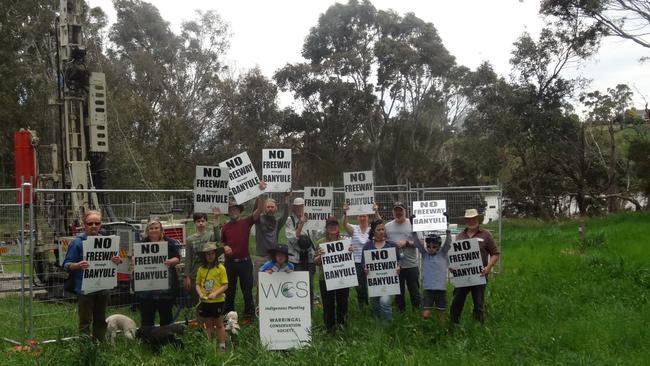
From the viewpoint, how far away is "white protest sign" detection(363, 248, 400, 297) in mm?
8500

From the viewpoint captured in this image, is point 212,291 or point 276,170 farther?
point 276,170

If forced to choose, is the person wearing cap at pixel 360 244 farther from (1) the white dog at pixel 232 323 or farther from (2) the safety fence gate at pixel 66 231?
(1) the white dog at pixel 232 323

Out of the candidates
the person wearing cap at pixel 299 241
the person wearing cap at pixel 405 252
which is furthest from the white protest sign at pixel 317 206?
the person wearing cap at pixel 405 252

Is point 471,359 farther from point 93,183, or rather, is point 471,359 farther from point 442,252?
point 93,183

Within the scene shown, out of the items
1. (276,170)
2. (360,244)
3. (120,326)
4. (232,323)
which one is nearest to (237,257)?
(232,323)

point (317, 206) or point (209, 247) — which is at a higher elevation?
point (317, 206)

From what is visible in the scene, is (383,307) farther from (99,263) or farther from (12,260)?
(12,260)

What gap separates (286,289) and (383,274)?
4.56 feet

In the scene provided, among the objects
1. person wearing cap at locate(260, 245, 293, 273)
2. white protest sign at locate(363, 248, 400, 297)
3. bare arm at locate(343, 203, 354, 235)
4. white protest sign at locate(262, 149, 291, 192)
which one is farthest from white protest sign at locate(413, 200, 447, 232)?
person wearing cap at locate(260, 245, 293, 273)

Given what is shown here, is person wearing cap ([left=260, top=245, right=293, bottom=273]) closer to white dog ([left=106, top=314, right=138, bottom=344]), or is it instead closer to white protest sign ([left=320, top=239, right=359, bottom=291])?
white protest sign ([left=320, top=239, right=359, bottom=291])

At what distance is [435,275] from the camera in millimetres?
8555

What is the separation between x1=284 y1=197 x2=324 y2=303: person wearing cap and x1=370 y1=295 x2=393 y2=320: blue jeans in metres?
0.90

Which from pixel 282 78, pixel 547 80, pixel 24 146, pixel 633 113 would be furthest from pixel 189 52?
pixel 24 146

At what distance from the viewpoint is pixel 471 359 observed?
7000 mm
